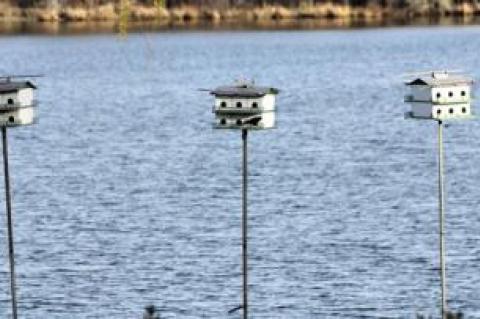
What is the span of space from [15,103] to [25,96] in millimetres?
360

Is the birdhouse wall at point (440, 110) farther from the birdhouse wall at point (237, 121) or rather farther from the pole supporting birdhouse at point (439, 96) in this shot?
the birdhouse wall at point (237, 121)

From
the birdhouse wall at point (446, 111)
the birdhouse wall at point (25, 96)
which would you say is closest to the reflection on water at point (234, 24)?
the birdhouse wall at point (25, 96)

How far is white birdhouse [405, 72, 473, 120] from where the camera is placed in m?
21.4

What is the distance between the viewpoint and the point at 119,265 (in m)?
28.7

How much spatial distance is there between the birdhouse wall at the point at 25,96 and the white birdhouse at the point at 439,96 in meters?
3.97

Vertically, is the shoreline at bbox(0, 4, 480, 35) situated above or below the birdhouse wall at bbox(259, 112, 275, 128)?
below

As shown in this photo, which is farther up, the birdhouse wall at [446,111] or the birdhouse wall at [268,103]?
the birdhouse wall at [268,103]

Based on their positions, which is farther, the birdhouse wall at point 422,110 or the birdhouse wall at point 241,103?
the birdhouse wall at point 422,110

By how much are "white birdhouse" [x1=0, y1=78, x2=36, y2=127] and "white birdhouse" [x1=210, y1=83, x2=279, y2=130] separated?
1966 millimetres

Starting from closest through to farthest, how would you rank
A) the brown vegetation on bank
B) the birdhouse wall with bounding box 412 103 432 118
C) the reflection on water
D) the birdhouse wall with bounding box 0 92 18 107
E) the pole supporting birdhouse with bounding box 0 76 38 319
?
the pole supporting birdhouse with bounding box 0 76 38 319
the birdhouse wall with bounding box 0 92 18 107
the birdhouse wall with bounding box 412 103 432 118
the brown vegetation on bank
the reflection on water

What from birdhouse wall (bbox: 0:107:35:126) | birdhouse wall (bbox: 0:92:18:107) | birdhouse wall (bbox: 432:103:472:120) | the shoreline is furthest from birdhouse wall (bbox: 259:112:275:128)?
the shoreline

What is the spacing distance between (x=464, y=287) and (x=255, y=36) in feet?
191

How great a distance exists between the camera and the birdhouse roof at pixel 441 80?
2141 centimetres

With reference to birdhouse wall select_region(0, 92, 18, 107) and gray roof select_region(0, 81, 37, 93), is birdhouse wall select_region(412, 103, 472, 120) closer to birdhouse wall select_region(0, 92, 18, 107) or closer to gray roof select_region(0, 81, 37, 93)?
gray roof select_region(0, 81, 37, 93)
